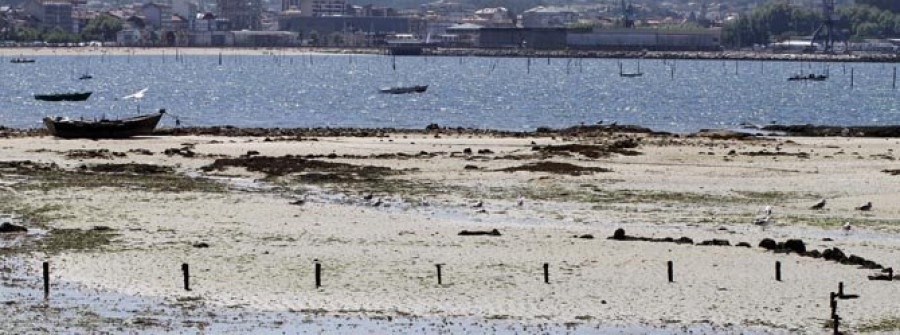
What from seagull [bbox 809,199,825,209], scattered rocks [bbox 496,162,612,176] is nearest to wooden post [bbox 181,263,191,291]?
seagull [bbox 809,199,825,209]

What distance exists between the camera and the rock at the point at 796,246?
31234mm

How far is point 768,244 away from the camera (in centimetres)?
3189

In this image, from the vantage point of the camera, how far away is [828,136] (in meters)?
65.3

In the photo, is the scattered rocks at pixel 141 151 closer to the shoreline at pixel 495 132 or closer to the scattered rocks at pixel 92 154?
the scattered rocks at pixel 92 154

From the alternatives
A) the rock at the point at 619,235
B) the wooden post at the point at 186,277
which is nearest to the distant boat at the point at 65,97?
the rock at the point at 619,235

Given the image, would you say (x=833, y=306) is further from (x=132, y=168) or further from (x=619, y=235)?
(x=132, y=168)

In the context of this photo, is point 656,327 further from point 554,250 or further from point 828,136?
point 828,136

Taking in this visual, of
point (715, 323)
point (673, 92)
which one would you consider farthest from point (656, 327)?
point (673, 92)

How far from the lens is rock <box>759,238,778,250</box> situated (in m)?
31.7

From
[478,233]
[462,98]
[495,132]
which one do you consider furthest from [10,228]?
[462,98]

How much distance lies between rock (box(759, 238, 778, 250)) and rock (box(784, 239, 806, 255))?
21 centimetres

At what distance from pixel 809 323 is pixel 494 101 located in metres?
85.0

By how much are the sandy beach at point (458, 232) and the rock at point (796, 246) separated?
0.29 m

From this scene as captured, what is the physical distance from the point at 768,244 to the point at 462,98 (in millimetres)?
82379
